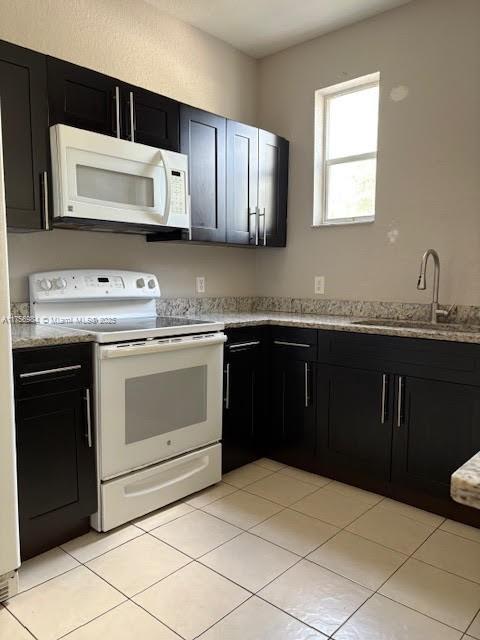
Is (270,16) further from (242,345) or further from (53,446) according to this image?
(53,446)

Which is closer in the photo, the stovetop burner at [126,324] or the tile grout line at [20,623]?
the tile grout line at [20,623]

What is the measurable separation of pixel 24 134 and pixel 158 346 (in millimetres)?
1030

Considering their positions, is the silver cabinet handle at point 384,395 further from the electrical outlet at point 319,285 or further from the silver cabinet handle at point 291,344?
the electrical outlet at point 319,285

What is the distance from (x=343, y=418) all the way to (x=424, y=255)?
97cm

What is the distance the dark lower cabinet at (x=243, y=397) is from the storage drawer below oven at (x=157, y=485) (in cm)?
16

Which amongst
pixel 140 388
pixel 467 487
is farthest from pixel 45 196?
pixel 467 487

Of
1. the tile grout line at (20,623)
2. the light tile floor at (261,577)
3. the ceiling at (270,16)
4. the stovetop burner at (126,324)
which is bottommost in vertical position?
the light tile floor at (261,577)

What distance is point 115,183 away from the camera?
2240mm

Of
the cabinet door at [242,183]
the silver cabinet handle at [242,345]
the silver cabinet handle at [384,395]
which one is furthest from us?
the cabinet door at [242,183]

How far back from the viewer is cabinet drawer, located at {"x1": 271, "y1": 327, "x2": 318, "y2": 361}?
2.62 m

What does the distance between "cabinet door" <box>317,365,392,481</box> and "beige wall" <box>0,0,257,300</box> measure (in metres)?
1.11

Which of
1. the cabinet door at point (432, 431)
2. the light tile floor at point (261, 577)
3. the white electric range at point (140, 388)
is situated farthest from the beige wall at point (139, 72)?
the cabinet door at point (432, 431)

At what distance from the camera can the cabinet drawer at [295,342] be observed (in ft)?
8.59

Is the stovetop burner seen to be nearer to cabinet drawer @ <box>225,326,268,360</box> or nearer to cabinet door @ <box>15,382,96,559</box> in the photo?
cabinet drawer @ <box>225,326,268,360</box>
